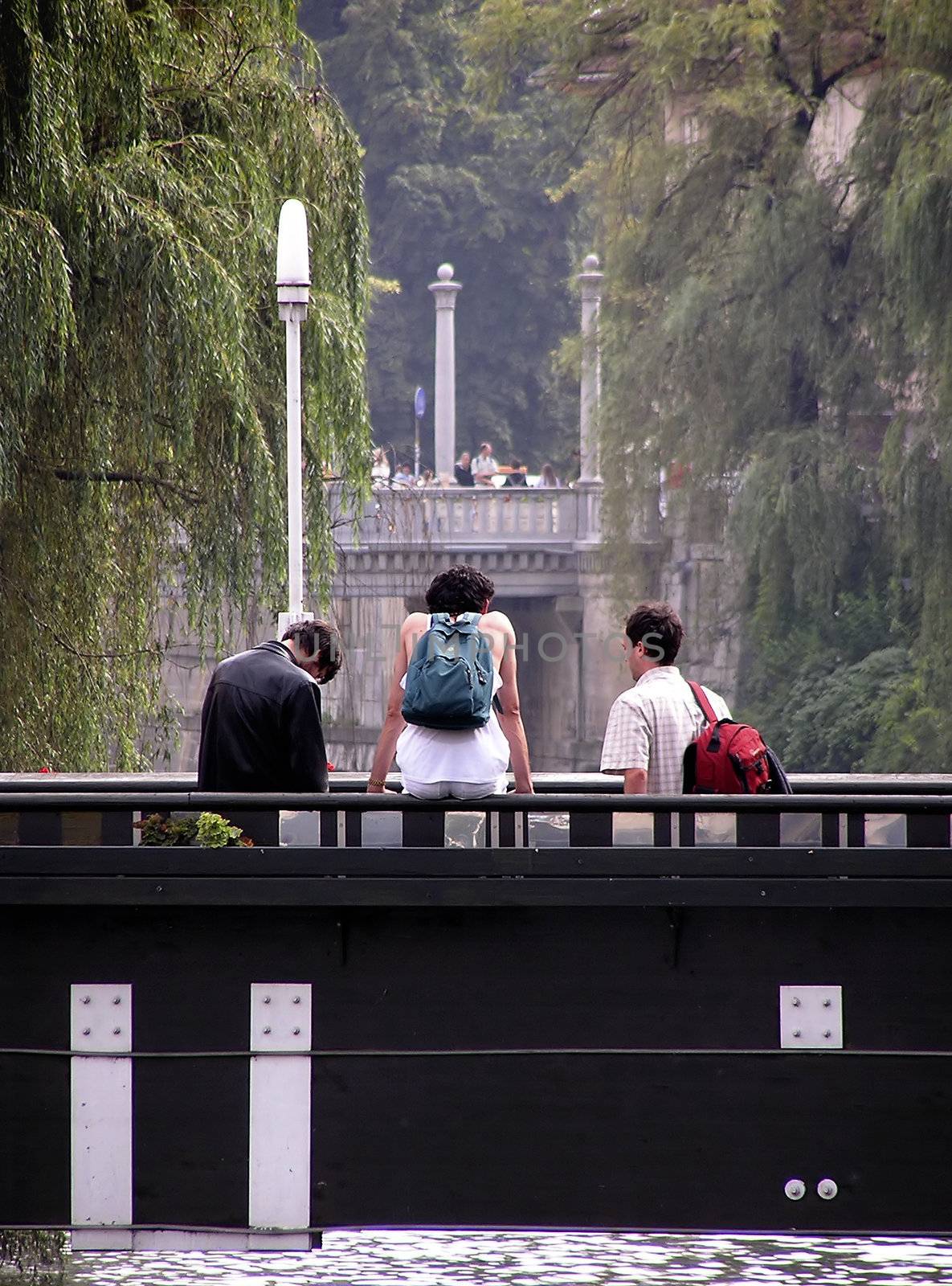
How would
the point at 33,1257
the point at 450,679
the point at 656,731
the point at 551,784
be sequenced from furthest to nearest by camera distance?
the point at 33,1257
the point at 551,784
the point at 656,731
the point at 450,679

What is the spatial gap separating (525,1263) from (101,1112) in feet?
9.08

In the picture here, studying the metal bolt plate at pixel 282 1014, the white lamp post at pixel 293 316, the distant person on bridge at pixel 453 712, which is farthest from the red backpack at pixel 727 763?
the white lamp post at pixel 293 316

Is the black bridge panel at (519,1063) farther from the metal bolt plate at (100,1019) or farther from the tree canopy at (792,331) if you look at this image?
the tree canopy at (792,331)

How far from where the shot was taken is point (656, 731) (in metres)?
5.69

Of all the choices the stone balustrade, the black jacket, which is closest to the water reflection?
the black jacket

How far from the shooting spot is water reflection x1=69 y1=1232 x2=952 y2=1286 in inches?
291

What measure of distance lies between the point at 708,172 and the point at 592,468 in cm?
493

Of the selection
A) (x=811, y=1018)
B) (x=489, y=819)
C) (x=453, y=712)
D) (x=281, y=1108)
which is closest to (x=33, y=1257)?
(x=281, y=1108)

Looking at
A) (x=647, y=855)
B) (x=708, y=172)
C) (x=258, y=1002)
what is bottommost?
(x=258, y=1002)

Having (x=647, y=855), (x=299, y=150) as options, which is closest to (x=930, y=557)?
(x=299, y=150)

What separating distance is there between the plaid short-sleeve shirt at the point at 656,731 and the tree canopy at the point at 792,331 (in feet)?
61.6

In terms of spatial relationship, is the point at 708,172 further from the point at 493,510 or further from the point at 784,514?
the point at 493,510

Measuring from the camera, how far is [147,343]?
10.8 m

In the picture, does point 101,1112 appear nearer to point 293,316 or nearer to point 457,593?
point 457,593
